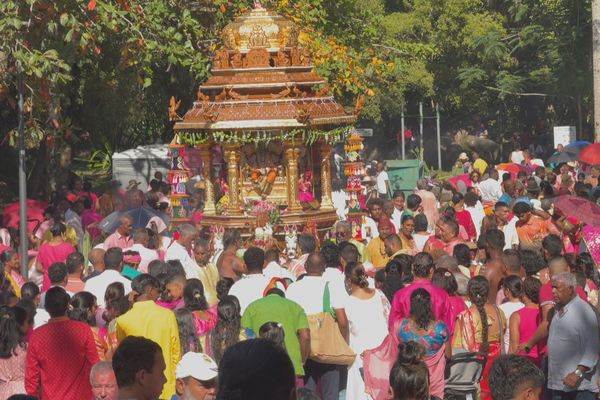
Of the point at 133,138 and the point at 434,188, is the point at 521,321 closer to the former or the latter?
A: the point at 434,188

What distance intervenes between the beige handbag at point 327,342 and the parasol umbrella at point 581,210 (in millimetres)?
3735

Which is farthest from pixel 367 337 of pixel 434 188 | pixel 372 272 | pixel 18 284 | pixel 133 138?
pixel 133 138

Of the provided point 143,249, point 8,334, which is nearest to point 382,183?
point 143,249

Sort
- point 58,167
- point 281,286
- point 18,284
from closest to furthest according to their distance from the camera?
point 281,286, point 18,284, point 58,167

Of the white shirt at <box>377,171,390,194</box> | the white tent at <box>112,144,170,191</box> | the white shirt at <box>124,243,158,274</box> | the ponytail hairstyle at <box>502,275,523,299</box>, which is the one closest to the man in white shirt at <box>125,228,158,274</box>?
the white shirt at <box>124,243,158,274</box>

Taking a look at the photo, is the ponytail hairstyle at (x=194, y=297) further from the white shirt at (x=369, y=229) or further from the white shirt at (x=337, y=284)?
the white shirt at (x=369, y=229)

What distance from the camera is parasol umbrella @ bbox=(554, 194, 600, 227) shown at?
1327 cm

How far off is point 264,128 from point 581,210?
5751 millimetres

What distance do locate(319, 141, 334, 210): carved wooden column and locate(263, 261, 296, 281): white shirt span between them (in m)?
6.34

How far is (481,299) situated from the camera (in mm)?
10016

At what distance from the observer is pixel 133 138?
1483 inches

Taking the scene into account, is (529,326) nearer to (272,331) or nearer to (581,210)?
(272,331)

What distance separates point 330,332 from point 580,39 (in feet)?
94.0

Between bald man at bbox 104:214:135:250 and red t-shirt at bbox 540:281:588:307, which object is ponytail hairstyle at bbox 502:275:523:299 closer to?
red t-shirt at bbox 540:281:588:307
